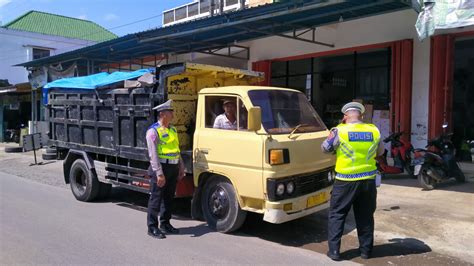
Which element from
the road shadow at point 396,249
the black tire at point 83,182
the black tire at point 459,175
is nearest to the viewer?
the road shadow at point 396,249

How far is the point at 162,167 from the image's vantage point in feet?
19.9

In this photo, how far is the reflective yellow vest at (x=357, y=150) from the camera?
4.94 metres

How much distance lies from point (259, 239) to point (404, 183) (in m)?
4.68

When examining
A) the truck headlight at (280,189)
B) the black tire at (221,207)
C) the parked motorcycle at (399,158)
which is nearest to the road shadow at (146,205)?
the black tire at (221,207)

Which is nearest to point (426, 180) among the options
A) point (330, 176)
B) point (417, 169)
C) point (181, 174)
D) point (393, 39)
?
point (417, 169)

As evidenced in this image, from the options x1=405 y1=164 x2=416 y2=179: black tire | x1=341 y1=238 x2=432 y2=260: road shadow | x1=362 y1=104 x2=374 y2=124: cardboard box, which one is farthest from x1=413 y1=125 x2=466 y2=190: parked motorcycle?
x1=341 y1=238 x2=432 y2=260: road shadow

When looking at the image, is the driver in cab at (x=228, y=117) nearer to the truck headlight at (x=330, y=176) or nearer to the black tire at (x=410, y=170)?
the truck headlight at (x=330, y=176)

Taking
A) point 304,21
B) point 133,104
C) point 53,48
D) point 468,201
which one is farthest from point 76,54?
point 53,48

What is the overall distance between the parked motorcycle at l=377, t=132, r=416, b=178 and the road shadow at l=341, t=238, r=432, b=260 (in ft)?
12.5

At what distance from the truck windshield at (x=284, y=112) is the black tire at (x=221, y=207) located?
3.40ft

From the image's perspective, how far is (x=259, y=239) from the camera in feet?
19.5

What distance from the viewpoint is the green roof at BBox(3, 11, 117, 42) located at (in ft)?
120

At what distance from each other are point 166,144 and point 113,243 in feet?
4.76

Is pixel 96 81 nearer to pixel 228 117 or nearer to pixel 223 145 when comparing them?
pixel 228 117
